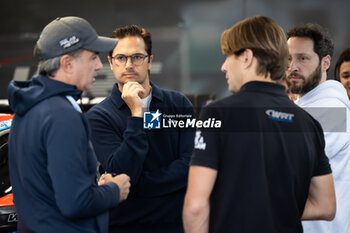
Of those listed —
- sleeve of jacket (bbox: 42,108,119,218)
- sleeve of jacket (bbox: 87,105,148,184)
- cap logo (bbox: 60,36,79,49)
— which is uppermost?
cap logo (bbox: 60,36,79,49)

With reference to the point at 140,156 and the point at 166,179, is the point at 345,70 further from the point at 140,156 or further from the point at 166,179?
the point at 140,156

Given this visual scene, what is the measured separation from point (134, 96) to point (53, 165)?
647 millimetres

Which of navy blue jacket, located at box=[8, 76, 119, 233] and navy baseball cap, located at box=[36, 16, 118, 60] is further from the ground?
navy baseball cap, located at box=[36, 16, 118, 60]

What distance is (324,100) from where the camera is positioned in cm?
205

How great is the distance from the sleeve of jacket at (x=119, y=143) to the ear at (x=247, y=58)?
1.95ft

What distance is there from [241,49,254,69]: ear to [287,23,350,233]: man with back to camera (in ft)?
2.31

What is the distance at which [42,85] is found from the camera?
147cm

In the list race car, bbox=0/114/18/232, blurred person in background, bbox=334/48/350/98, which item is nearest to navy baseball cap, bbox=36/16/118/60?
race car, bbox=0/114/18/232

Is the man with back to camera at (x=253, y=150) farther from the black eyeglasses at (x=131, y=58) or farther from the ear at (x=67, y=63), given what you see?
the black eyeglasses at (x=131, y=58)

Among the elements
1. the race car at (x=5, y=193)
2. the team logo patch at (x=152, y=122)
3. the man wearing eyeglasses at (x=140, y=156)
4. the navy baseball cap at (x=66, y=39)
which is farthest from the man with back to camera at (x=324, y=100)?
the race car at (x=5, y=193)

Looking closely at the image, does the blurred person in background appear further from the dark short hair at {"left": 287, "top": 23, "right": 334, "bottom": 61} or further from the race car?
the race car

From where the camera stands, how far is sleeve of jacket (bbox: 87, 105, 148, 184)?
180 centimetres

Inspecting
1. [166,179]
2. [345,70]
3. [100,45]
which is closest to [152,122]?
[166,179]

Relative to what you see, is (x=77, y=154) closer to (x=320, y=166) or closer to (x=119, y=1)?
(x=320, y=166)
